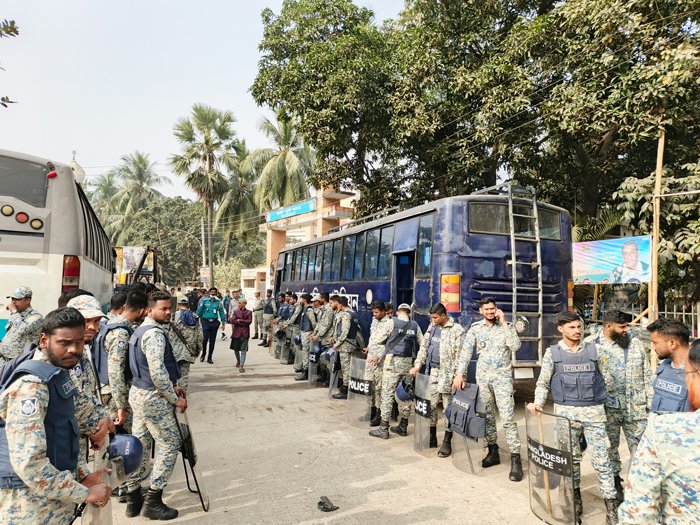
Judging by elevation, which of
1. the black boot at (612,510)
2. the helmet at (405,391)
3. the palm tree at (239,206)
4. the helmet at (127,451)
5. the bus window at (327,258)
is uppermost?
the palm tree at (239,206)

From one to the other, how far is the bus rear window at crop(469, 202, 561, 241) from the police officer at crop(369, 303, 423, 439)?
2161 mm

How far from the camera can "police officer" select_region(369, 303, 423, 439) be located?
6254mm

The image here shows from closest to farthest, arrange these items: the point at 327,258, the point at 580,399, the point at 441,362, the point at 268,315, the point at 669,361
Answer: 1. the point at 669,361
2. the point at 580,399
3. the point at 441,362
4. the point at 327,258
5. the point at 268,315

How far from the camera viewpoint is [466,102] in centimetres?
1361

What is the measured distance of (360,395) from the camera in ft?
21.9

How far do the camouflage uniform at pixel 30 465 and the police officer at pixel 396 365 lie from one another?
14.7 feet

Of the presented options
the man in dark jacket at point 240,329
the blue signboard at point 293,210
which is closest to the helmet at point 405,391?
the man in dark jacket at point 240,329

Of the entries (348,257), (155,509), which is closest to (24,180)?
(155,509)

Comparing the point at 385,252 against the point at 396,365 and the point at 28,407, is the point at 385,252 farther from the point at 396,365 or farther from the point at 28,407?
the point at 28,407

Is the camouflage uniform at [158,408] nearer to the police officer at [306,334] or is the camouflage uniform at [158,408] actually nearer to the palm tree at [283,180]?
the police officer at [306,334]

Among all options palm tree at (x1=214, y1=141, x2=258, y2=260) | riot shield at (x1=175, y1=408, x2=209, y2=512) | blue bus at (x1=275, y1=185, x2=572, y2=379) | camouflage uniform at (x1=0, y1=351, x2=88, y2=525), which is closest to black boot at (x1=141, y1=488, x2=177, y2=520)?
riot shield at (x1=175, y1=408, x2=209, y2=512)

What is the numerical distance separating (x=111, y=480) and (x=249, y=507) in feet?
5.28

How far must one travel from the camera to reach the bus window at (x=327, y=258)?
41.6 feet

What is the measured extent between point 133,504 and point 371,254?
22.8 feet
